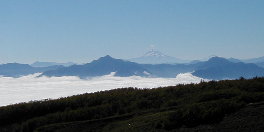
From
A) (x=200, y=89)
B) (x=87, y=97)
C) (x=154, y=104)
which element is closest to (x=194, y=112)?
(x=154, y=104)

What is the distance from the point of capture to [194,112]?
22.3 metres

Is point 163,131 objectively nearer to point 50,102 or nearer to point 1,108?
point 50,102

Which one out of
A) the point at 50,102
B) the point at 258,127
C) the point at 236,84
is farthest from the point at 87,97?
the point at 258,127

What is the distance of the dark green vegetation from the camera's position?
21734mm

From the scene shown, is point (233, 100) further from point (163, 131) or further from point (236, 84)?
point (236, 84)

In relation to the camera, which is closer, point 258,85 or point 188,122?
point 188,122

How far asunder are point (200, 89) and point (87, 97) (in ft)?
29.3

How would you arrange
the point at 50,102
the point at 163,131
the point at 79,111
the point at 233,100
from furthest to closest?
the point at 50,102, the point at 79,111, the point at 233,100, the point at 163,131

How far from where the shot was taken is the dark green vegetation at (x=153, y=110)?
21.7 m

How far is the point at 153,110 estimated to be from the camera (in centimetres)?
2748

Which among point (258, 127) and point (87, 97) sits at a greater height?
point (87, 97)

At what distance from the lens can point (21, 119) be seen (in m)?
31.8

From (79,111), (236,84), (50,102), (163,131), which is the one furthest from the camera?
(50,102)

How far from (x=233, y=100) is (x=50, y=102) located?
50.8 feet
